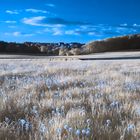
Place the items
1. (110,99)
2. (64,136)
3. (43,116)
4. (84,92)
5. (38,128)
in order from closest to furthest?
1. (64,136)
2. (38,128)
3. (43,116)
4. (110,99)
5. (84,92)

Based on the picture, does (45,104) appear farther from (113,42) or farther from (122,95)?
(113,42)

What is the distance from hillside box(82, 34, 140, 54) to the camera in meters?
95.9

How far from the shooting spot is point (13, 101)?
5.11 meters

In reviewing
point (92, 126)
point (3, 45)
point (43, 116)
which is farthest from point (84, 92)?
point (3, 45)

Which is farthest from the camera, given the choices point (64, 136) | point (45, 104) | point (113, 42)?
point (113, 42)

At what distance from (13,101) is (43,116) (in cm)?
92

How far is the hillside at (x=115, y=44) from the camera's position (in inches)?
3775

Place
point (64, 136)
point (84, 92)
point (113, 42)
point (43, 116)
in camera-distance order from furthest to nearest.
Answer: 1. point (113, 42)
2. point (84, 92)
3. point (43, 116)
4. point (64, 136)

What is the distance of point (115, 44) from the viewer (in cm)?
9719

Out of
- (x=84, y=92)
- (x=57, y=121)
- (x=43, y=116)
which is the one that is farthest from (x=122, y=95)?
(x=57, y=121)

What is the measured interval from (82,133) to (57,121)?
41 centimetres

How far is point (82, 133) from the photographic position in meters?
3.39

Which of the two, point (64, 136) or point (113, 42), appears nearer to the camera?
point (64, 136)

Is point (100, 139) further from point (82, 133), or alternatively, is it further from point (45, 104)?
point (45, 104)
